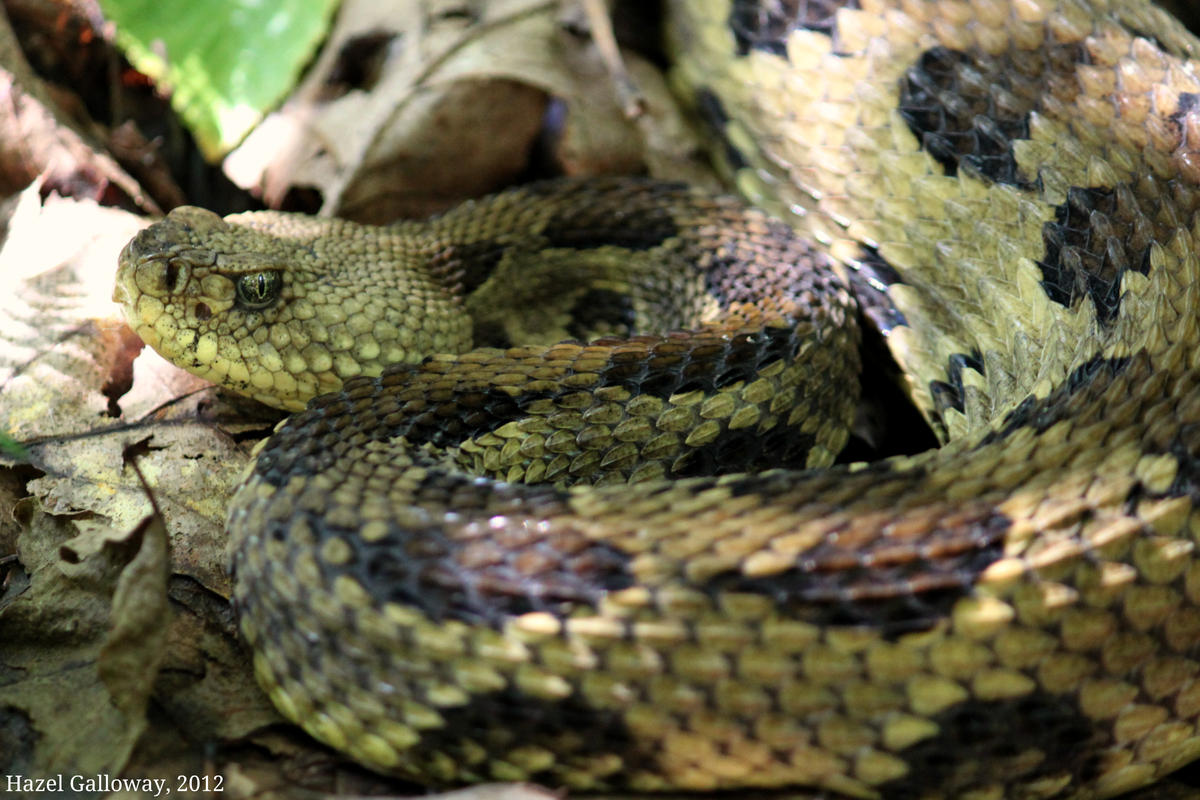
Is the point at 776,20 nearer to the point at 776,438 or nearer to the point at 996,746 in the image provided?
the point at 776,438

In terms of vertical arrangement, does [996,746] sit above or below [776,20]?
below

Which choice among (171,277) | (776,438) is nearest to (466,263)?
(171,277)

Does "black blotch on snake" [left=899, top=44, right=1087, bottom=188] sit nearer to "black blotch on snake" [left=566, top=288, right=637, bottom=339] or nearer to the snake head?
"black blotch on snake" [left=566, top=288, right=637, bottom=339]

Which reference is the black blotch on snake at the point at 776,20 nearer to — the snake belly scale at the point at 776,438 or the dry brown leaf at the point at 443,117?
Answer: the snake belly scale at the point at 776,438

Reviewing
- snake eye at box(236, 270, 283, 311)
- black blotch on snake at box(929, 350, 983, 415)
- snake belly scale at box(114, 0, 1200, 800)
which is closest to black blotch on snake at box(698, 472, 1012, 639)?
snake belly scale at box(114, 0, 1200, 800)

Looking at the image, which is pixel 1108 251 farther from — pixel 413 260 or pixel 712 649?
A: pixel 413 260

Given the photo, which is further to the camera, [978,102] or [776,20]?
[776,20]
